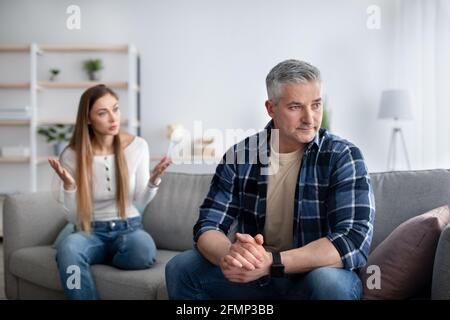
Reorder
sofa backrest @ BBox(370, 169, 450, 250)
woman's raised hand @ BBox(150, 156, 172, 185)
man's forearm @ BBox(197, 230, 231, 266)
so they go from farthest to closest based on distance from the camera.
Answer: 1. woman's raised hand @ BBox(150, 156, 172, 185)
2. sofa backrest @ BBox(370, 169, 450, 250)
3. man's forearm @ BBox(197, 230, 231, 266)

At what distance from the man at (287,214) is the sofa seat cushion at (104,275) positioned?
0.33 m

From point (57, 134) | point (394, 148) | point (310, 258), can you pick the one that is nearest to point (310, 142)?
point (310, 258)

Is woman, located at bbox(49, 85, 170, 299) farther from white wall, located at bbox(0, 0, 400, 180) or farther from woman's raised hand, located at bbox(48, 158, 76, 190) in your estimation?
white wall, located at bbox(0, 0, 400, 180)

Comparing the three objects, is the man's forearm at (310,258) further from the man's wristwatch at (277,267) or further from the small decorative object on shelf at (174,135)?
the small decorative object on shelf at (174,135)

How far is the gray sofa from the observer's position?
1456mm

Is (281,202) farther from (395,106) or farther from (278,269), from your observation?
(395,106)

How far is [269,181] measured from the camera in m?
1.26

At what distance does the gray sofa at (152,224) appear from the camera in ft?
4.78

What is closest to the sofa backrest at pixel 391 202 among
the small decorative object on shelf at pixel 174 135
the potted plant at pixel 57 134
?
the small decorative object on shelf at pixel 174 135

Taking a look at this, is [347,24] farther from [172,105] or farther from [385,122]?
[172,105]

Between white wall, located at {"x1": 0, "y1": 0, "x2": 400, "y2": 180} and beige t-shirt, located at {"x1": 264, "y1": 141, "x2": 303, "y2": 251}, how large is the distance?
2431mm

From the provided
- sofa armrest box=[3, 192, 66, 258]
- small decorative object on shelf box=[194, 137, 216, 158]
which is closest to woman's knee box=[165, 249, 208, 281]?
sofa armrest box=[3, 192, 66, 258]

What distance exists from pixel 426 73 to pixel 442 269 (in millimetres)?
2800
